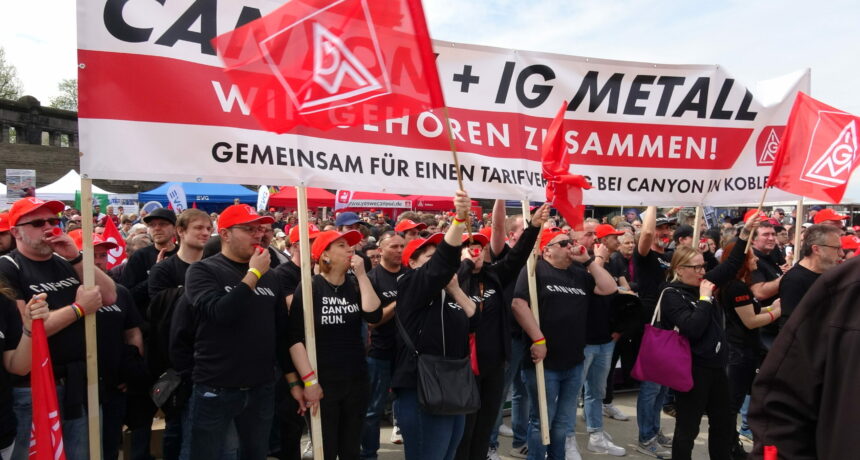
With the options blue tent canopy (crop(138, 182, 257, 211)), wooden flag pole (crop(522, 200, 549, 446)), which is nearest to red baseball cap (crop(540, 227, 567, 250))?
wooden flag pole (crop(522, 200, 549, 446))

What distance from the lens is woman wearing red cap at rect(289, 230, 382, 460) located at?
12.1 feet

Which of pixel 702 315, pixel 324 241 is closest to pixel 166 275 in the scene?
pixel 324 241

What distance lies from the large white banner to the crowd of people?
406mm

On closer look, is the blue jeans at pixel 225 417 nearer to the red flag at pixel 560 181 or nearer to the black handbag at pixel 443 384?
the black handbag at pixel 443 384

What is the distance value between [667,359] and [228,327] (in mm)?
3092

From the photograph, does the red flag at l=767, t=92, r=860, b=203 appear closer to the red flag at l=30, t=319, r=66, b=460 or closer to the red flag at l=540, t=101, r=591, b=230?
the red flag at l=540, t=101, r=591, b=230

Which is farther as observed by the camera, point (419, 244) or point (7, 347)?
point (419, 244)

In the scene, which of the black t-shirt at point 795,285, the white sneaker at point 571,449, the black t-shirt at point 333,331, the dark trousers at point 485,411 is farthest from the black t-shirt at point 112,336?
the black t-shirt at point 795,285

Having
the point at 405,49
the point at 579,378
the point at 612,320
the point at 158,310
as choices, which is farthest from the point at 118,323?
the point at 612,320

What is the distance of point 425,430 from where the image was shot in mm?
3568

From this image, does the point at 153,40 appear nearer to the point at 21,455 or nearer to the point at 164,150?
the point at 164,150

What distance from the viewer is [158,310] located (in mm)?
4113

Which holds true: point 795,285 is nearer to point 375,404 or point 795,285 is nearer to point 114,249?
point 375,404

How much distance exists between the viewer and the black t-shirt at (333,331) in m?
3.72
